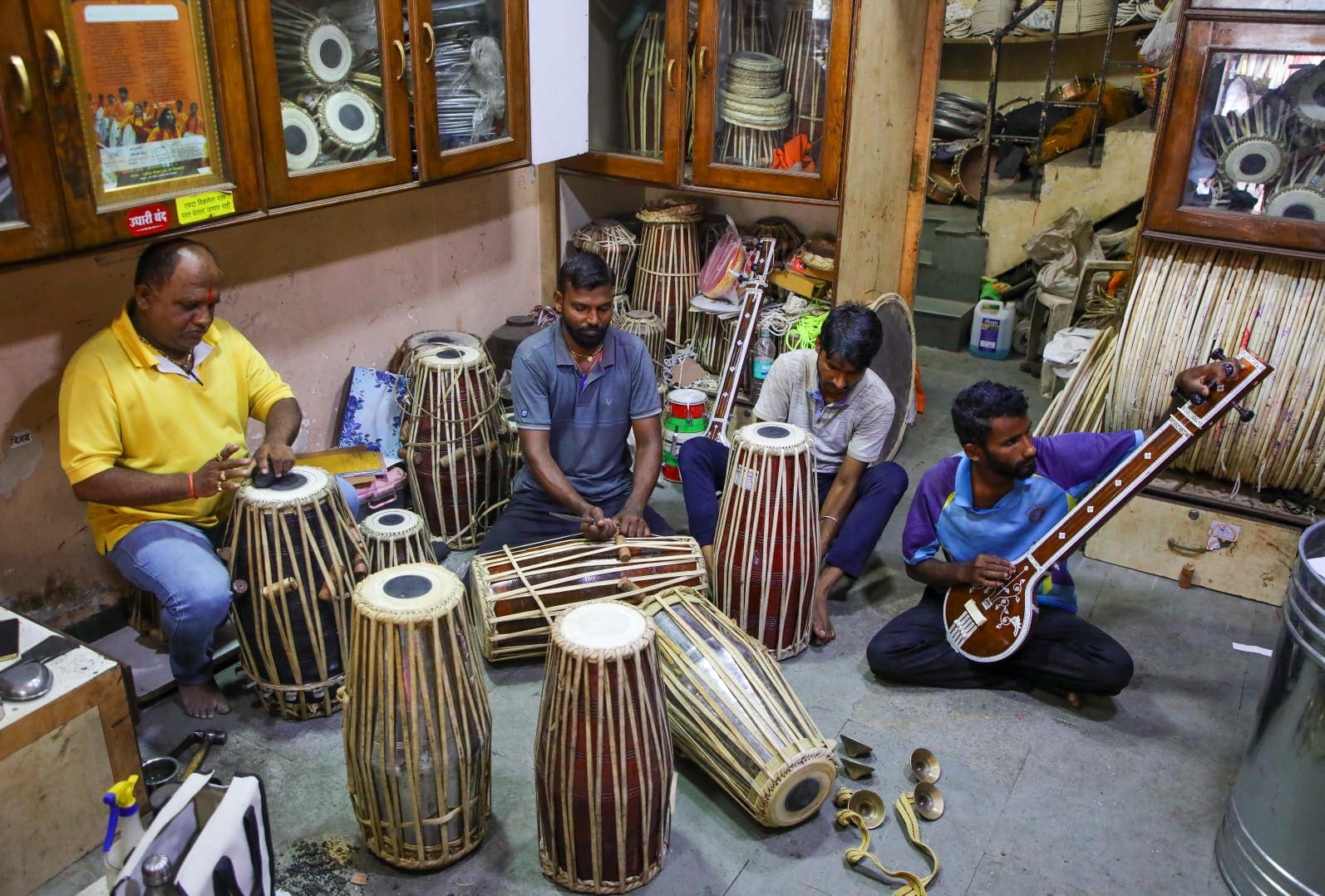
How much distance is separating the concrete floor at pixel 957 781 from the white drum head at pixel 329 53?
2.14 m

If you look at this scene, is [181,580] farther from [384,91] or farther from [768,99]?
[768,99]

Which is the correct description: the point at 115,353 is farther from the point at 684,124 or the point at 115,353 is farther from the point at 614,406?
the point at 684,124

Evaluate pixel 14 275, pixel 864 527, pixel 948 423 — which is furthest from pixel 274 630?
pixel 948 423

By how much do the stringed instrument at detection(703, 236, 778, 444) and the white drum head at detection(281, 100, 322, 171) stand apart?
2.16 metres

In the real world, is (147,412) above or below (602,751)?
above

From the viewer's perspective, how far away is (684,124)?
4852 millimetres

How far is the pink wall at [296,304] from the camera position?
11.1 ft

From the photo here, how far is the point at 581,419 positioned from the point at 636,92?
199 centimetres

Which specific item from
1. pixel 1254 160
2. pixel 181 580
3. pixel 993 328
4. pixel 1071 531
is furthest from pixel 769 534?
pixel 993 328

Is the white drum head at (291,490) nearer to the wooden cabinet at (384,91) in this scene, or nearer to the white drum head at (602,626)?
the wooden cabinet at (384,91)

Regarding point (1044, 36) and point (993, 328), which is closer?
point (993, 328)

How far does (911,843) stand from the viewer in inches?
113

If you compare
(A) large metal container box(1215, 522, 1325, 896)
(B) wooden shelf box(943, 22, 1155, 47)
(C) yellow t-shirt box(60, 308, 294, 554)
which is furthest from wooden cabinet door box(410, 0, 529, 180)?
(B) wooden shelf box(943, 22, 1155, 47)

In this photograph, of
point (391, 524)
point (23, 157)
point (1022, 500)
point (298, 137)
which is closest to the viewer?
point (23, 157)
